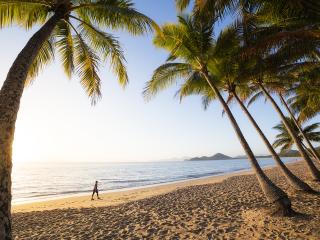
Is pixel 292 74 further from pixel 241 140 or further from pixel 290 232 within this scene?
Answer: pixel 290 232

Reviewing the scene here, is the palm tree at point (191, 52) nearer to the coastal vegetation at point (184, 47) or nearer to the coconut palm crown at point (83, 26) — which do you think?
the coastal vegetation at point (184, 47)

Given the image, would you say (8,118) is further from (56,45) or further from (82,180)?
(82,180)

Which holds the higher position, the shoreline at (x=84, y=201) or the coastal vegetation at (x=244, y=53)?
the coastal vegetation at (x=244, y=53)

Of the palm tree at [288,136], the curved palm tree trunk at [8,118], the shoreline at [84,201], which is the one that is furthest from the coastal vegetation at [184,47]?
the palm tree at [288,136]

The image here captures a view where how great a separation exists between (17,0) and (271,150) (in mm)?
10524

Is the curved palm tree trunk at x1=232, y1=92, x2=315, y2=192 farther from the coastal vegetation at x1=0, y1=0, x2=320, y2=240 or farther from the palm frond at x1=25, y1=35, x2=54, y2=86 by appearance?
the palm frond at x1=25, y1=35, x2=54, y2=86

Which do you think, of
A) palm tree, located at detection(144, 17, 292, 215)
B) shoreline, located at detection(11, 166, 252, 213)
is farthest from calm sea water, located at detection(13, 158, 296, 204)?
palm tree, located at detection(144, 17, 292, 215)

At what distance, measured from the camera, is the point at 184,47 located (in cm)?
1032

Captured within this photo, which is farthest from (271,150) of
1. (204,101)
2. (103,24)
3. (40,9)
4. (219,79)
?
(40,9)

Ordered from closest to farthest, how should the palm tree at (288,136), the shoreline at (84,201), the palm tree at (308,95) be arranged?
the palm tree at (308,95) < the shoreline at (84,201) < the palm tree at (288,136)

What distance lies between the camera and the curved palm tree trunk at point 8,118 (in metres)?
3.33

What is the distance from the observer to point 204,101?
1483cm

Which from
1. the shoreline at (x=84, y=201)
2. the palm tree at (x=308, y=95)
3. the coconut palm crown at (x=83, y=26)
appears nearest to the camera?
the coconut palm crown at (x=83, y=26)

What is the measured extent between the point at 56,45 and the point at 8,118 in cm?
474
